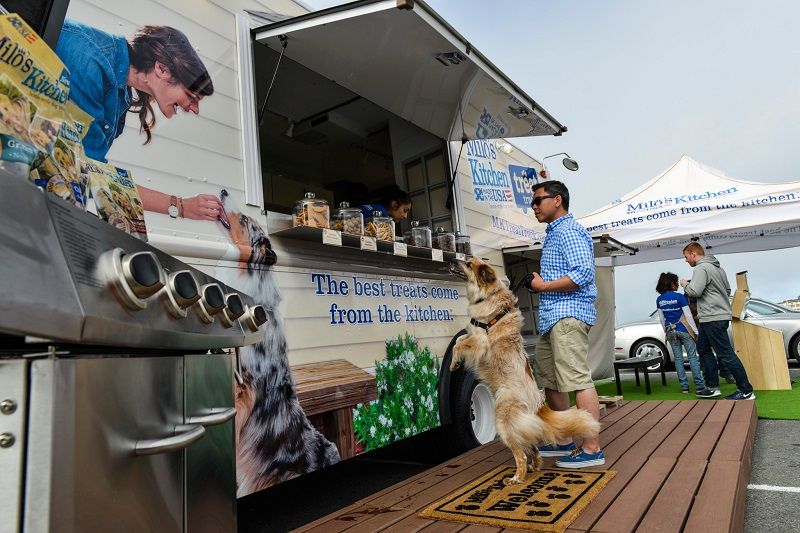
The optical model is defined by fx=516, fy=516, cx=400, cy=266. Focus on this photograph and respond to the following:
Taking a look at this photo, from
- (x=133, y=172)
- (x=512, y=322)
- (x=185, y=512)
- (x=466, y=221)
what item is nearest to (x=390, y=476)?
(x=512, y=322)

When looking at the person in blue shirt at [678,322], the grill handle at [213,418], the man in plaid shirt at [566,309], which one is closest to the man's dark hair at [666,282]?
the person in blue shirt at [678,322]

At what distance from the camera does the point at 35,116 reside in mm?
849

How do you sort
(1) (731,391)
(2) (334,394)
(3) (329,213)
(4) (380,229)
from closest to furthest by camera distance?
(2) (334,394) < (3) (329,213) < (4) (380,229) < (1) (731,391)

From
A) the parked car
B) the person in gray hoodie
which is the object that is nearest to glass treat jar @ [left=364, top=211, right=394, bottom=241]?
the person in gray hoodie

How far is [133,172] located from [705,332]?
624 cm

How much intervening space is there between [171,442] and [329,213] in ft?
8.16

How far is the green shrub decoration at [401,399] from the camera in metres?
2.96

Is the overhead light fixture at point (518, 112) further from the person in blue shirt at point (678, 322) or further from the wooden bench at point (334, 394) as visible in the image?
the person in blue shirt at point (678, 322)

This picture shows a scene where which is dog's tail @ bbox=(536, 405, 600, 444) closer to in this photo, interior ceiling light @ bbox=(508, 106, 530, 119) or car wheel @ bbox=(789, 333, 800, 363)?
interior ceiling light @ bbox=(508, 106, 530, 119)

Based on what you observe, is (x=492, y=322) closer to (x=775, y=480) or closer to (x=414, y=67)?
(x=414, y=67)

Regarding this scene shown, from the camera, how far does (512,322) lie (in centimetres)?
315

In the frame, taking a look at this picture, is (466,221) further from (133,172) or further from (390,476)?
(133,172)

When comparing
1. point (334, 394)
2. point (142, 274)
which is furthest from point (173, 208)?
point (142, 274)

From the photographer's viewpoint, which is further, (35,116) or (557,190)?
(557,190)
